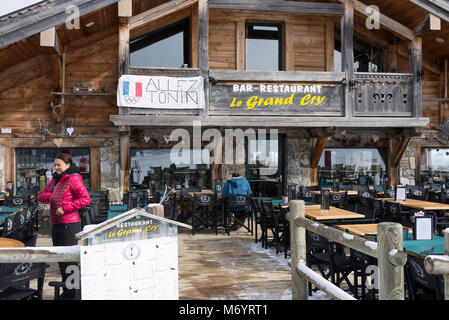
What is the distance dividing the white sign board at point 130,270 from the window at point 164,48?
1027 centimetres

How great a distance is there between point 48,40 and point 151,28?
367cm

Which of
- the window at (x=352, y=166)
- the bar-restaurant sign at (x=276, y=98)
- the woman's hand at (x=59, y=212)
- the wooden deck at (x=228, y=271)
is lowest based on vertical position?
the wooden deck at (x=228, y=271)

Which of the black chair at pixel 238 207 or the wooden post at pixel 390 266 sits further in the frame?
the black chair at pixel 238 207

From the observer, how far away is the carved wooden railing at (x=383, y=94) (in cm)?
1091

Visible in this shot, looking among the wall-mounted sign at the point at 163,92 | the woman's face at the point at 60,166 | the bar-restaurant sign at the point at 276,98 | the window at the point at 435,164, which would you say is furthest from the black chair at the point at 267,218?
the window at the point at 435,164

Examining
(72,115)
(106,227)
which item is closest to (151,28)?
(72,115)

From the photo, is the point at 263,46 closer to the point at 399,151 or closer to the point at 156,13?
the point at 156,13

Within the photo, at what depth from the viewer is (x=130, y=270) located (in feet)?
9.34

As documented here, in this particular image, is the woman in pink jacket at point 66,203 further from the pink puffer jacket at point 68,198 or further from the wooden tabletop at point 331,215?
the wooden tabletop at point 331,215

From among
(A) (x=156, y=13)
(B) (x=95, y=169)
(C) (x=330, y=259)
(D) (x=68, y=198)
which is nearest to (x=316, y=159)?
(A) (x=156, y=13)

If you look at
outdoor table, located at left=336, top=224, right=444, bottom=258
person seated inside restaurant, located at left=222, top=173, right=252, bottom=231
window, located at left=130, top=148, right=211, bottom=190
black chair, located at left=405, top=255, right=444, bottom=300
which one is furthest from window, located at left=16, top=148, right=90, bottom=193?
black chair, located at left=405, top=255, right=444, bottom=300

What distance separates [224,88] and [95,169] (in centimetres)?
453

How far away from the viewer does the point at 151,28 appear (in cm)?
1212
